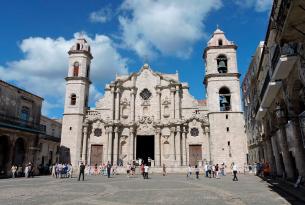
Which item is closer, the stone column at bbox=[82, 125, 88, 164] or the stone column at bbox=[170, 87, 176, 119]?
the stone column at bbox=[82, 125, 88, 164]

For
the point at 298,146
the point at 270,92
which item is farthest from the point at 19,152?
the point at 298,146

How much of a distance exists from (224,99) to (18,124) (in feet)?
73.9

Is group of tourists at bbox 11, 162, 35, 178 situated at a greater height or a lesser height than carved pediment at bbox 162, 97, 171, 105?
lesser

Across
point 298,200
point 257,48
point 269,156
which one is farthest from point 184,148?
point 298,200

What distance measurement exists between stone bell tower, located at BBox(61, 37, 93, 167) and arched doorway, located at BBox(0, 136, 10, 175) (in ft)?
25.7

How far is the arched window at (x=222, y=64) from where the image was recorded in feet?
113

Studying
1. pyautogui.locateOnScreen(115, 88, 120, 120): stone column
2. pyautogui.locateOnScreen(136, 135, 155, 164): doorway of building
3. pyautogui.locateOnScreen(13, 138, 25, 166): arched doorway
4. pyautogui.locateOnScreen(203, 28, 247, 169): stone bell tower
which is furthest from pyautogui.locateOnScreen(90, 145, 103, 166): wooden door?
pyautogui.locateOnScreen(203, 28, 247, 169): stone bell tower

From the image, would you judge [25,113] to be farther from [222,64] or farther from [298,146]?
[298,146]

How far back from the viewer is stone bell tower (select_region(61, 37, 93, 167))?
32938 millimetres

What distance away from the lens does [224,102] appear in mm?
33344

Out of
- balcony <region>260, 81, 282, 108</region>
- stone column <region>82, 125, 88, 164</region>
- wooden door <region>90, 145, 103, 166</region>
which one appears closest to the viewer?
balcony <region>260, 81, 282, 108</region>

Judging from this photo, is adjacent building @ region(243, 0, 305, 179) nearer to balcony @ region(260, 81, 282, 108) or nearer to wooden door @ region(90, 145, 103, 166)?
balcony @ region(260, 81, 282, 108)

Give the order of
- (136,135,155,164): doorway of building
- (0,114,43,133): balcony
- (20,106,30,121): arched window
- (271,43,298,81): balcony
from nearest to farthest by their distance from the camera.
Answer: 1. (271,43,298,81): balcony
2. (0,114,43,133): balcony
3. (20,106,30,121): arched window
4. (136,135,155,164): doorway of building

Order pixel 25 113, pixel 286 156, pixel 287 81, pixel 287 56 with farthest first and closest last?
pixel 25 113 → pixel 286 156 → pixel 287 81 → pixel 287 56
